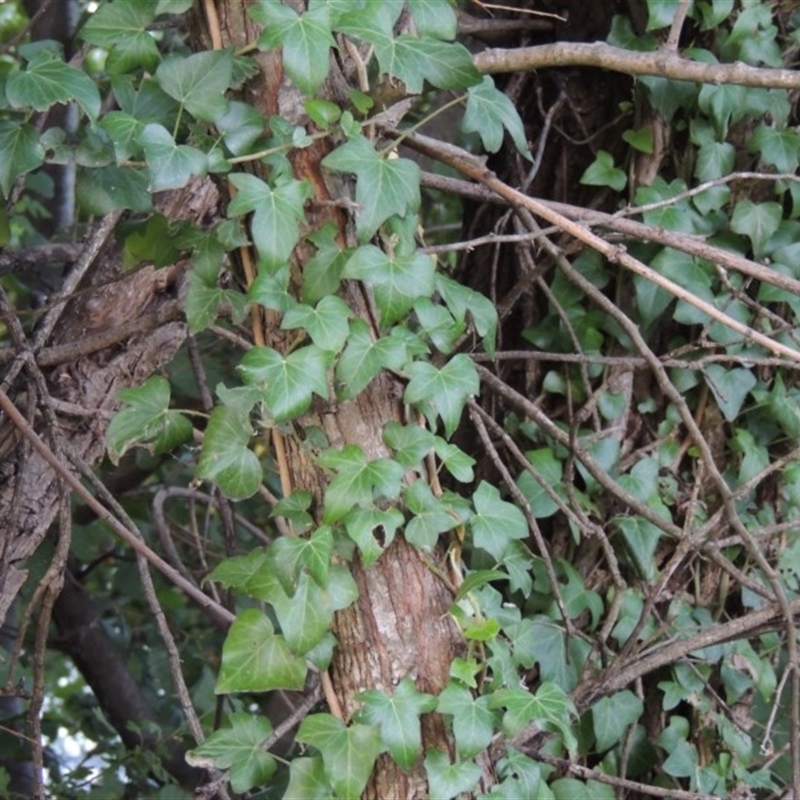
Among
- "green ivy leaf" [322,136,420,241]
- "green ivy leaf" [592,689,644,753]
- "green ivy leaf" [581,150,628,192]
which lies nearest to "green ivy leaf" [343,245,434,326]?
"green ivy leaf" [322,136,420,241]

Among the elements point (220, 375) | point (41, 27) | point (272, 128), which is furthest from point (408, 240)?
point (41, 27)

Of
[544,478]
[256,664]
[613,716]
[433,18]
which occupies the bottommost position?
[613,716]

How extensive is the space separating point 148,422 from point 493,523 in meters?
0.39

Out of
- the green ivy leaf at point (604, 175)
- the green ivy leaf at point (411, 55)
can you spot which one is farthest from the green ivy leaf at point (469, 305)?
the green ivy leaf at point (604, 175)

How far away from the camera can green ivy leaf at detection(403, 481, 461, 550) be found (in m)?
1.20

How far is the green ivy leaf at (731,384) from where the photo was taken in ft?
5.49

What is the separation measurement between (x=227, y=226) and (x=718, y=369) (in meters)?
0.80

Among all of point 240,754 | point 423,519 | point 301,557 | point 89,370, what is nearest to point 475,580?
point 423,519

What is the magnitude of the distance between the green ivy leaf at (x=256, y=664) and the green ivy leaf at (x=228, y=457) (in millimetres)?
128

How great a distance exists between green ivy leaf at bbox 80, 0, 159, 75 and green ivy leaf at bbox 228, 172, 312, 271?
188mm

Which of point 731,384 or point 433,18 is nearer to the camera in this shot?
point 433,18

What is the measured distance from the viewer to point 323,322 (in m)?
1.15

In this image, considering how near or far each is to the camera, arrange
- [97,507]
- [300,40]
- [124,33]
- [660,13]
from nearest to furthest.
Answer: [300,40] < [124,33] < [97,507] < [660,13]

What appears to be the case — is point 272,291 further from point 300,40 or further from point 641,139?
point 641,139
